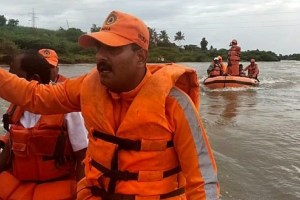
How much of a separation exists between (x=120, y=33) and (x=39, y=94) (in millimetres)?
631

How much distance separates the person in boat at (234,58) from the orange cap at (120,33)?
60.8 ft

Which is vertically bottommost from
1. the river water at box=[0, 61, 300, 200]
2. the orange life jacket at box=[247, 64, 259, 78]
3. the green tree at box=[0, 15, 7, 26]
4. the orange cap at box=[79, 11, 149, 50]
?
the river water at box=[0, 61, 300, 200]

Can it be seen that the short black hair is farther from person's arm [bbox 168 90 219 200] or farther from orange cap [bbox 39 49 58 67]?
person's arm [bbox 168 90 219 200]

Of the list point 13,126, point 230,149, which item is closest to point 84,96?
point 13,126

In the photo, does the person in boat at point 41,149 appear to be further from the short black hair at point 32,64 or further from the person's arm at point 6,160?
the person's arm at point 6,160

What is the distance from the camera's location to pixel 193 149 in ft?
6.76

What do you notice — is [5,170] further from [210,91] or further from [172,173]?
[210,91]

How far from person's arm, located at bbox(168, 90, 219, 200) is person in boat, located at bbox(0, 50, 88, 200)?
85 cm

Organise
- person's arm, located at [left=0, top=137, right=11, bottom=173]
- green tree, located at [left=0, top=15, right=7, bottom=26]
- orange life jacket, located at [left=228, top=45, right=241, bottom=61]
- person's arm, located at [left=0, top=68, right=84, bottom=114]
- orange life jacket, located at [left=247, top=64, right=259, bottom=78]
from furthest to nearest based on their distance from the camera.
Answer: green tree, located at [left=0, top=15, right=7, bottom=26] < orange life jacket, located at [left=247, top=64, right=259, bottom=78] < orange life jacket, located at [left=228, top=45, right=241, bottom=61] < person's arm, located at [left=0, top=137, right=11, bottom=173] < person's arm, located at [left=0, top=68, right=84, bottom=114]

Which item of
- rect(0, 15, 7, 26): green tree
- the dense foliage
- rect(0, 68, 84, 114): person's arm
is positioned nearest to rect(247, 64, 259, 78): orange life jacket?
the dense foliage

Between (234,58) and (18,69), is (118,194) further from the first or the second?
(234,58)

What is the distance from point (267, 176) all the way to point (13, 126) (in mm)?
4597

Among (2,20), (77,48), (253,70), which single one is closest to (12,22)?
(2,20)

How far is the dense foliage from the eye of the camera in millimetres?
55062
